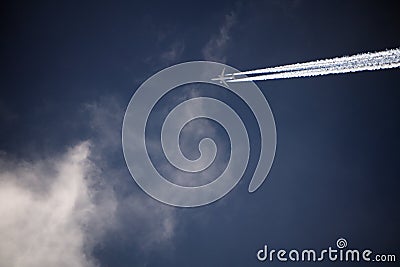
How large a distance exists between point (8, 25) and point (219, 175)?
6207 mm

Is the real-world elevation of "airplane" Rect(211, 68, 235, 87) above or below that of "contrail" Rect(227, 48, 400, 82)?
below

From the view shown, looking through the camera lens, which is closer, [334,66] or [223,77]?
[223,77]

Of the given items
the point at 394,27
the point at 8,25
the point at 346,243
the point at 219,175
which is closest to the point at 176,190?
the point at 219,175

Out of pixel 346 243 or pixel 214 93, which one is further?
pixel 214 93

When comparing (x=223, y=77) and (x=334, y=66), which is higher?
(x=334, y=66)

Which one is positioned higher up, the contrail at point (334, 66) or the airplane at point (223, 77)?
the contrail at point (334, 66)

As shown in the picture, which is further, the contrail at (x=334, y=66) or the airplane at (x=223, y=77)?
the contrail at (x=334, y=66)

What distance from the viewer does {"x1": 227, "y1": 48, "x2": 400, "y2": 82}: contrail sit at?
36.2 ft

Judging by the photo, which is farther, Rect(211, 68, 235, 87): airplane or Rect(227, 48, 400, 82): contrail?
Rect(227, 48, 400, 82): contrail

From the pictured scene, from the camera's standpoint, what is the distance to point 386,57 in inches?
451

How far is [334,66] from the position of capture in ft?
37.3

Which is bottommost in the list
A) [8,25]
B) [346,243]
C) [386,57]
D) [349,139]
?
[346,243]

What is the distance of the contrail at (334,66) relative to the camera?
11031 millimetres

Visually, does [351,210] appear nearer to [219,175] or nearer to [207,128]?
[219,175]
